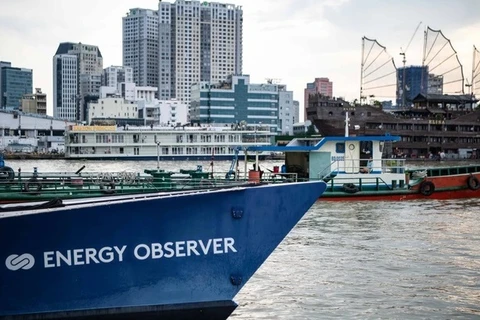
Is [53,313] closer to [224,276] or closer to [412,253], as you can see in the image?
[224,276]

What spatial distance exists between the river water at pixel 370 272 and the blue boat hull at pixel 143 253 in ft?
8.51

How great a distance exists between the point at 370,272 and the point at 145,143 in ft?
256

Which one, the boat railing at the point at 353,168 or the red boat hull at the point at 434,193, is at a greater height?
the boat railing at the point at 353,168

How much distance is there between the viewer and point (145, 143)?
9106 cm

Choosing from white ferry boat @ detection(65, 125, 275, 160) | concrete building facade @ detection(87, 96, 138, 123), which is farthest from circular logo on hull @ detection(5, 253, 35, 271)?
concrete building facade @ detection(87, 96, 138, 123)

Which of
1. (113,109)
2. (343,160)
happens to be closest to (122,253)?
(343,160)

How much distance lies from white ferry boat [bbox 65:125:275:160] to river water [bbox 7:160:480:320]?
6895cm

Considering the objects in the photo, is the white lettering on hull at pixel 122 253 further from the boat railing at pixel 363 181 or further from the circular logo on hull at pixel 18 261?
the boat railing at pixel 363 181

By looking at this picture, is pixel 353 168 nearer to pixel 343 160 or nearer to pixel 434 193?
pixel 343 160

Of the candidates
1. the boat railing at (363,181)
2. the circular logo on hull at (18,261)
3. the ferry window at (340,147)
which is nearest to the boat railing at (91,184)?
the circular logo on hull at (18,261)

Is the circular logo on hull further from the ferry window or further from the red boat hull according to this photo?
the ferry window

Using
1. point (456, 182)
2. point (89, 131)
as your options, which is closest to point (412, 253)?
point (456, 182)

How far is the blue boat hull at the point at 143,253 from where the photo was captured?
8.07 meters

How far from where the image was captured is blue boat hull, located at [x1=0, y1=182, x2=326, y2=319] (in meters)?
8.07
